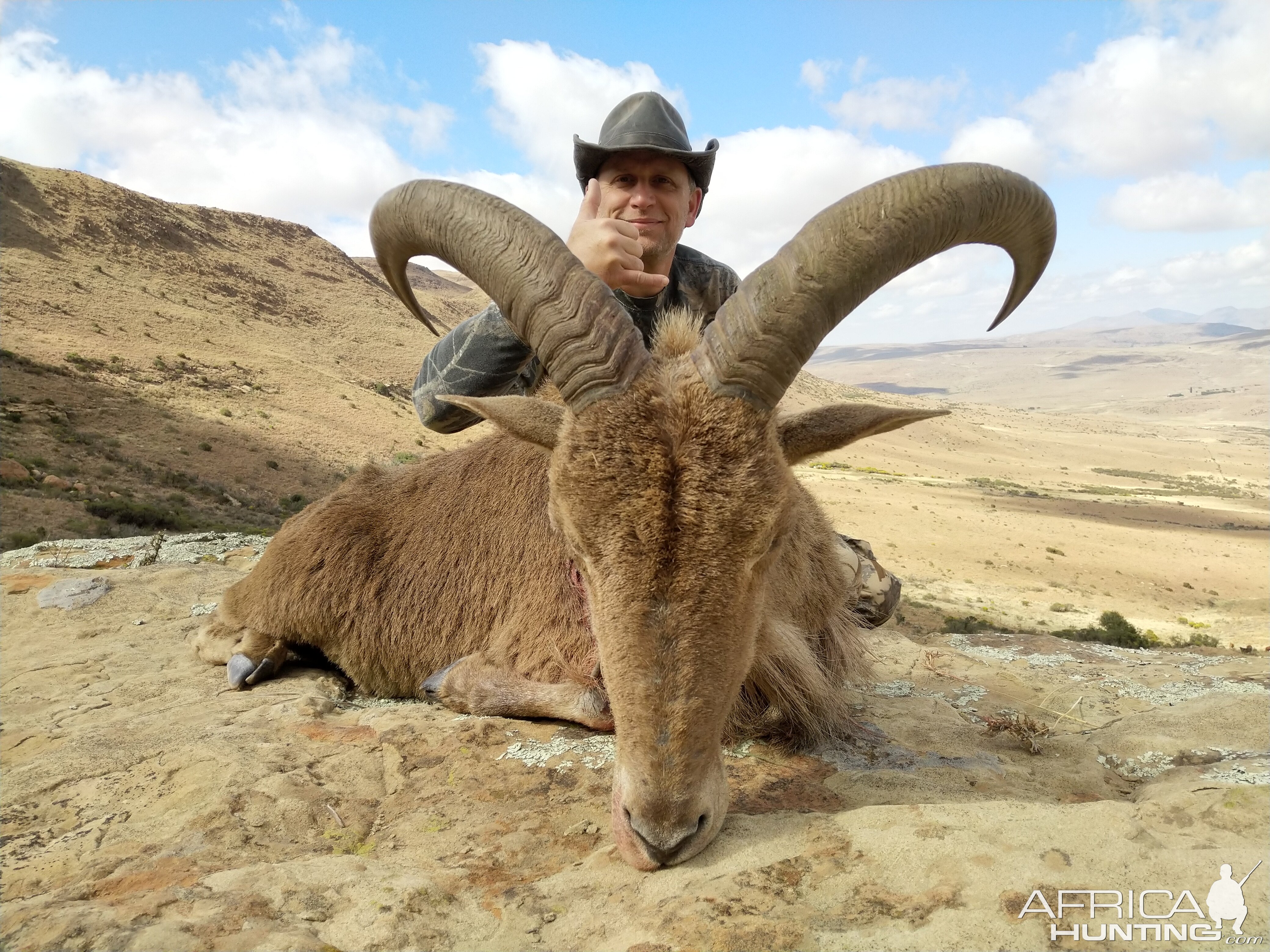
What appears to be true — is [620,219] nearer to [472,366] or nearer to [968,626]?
[472,366]

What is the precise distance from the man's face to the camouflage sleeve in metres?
1.03

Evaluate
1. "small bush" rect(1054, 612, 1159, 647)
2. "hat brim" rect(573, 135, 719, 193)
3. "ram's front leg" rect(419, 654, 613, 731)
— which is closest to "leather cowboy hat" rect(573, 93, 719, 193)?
"hat brim" rect(573, 135, 719, 193)

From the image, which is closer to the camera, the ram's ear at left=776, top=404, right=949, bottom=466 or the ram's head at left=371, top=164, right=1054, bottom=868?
the ram's head at left=371, top=164, right=1054, bottom=868

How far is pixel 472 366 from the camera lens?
175 inches

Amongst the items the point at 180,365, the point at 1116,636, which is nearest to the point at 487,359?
the point at 1116,636

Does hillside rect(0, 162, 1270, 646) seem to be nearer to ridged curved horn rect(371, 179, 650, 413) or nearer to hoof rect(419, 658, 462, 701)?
ridged curved horn rect(371, 179, 650, 413)

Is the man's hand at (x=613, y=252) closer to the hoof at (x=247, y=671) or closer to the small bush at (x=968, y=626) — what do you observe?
the hoof at (x=247, y=671)

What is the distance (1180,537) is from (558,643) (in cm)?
3916

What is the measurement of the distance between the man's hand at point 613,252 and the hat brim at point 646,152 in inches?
35.7

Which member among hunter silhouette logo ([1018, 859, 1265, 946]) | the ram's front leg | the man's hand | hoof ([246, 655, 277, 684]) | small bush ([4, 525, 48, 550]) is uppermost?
the man's hand

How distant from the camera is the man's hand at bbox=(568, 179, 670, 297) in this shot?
3.71 metres

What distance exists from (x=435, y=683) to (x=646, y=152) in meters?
Result: 3.69

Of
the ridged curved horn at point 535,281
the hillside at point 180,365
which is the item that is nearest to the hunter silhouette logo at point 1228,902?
the ridged curved horn at point 535,281

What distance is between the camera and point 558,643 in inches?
172
